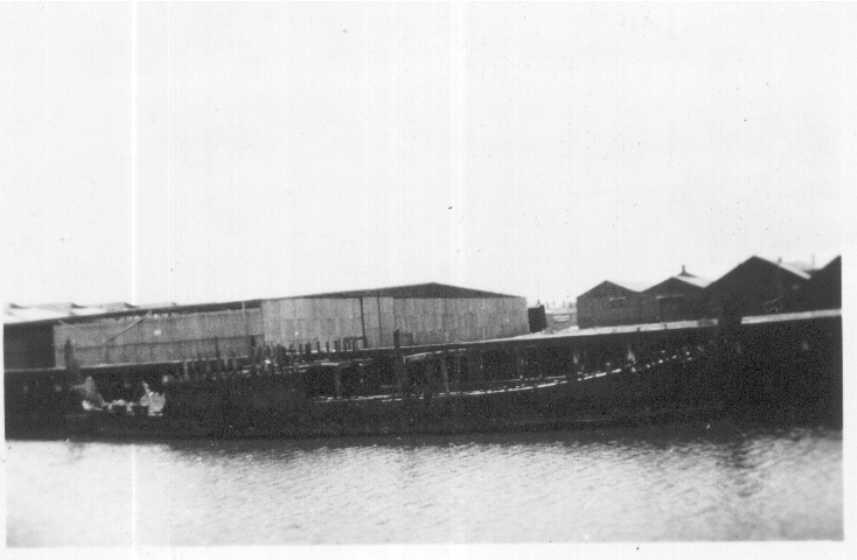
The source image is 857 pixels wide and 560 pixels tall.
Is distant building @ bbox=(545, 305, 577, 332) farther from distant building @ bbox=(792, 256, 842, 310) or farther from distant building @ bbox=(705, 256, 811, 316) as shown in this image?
distant building @ bbox=(792, 256, 842, 310)

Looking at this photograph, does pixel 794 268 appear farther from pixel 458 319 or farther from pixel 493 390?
pixel 493 390

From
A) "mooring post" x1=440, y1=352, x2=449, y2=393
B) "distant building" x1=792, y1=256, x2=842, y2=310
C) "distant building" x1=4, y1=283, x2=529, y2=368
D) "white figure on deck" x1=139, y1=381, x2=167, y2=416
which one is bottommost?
"white figure on deck" x1=139, y1=381, x2=167, y2=416

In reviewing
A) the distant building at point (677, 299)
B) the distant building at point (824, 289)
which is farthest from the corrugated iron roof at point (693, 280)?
the distant building at point (824, 289)

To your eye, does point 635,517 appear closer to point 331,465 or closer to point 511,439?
point 511,439

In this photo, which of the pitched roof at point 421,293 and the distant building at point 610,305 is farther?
the distant building at point 610,305

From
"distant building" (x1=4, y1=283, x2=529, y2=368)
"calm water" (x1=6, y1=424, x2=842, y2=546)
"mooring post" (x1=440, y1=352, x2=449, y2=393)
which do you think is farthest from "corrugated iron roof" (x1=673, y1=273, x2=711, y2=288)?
"mooring post" (x1=440, y1=352, x2=449, y2=393)

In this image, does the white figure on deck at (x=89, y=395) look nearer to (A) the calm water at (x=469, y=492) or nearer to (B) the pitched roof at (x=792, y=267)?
(A) the calm water at (x=469, y=492)
